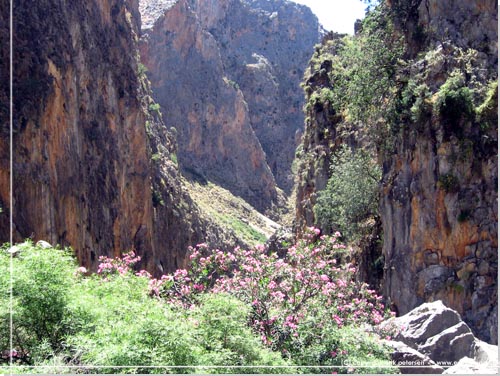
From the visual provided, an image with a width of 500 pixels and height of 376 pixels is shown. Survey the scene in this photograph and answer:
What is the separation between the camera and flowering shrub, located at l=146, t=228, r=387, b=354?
42.5ft

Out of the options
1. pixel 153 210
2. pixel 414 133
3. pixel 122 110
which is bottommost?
pixel 414 133

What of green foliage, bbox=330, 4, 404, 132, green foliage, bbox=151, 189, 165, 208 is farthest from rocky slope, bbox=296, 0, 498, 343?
green foliage, bbox=151, 189, 165, 208

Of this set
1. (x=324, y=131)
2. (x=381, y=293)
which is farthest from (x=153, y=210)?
(x=381, y=293)

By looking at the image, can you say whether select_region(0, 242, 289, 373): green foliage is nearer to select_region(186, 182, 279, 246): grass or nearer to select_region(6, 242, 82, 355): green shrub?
select_region(6, 242, 82, 355): green shrub

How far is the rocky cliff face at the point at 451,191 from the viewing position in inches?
849

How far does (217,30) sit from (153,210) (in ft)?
309

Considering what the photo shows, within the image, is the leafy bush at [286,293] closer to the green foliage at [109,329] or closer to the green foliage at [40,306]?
the green foliage at [109,329]

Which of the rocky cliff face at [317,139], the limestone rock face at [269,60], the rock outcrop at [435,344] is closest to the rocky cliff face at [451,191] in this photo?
the rocky cliff face at [317,139]

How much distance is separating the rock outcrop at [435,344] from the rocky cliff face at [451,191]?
780 cm

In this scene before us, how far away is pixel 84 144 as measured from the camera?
34.3m

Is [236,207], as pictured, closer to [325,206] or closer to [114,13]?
[114,13]

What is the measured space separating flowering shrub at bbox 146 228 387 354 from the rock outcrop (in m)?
0.74

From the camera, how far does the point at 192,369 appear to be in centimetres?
1055

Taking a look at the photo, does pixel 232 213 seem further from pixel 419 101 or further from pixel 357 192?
pixel 419 101
